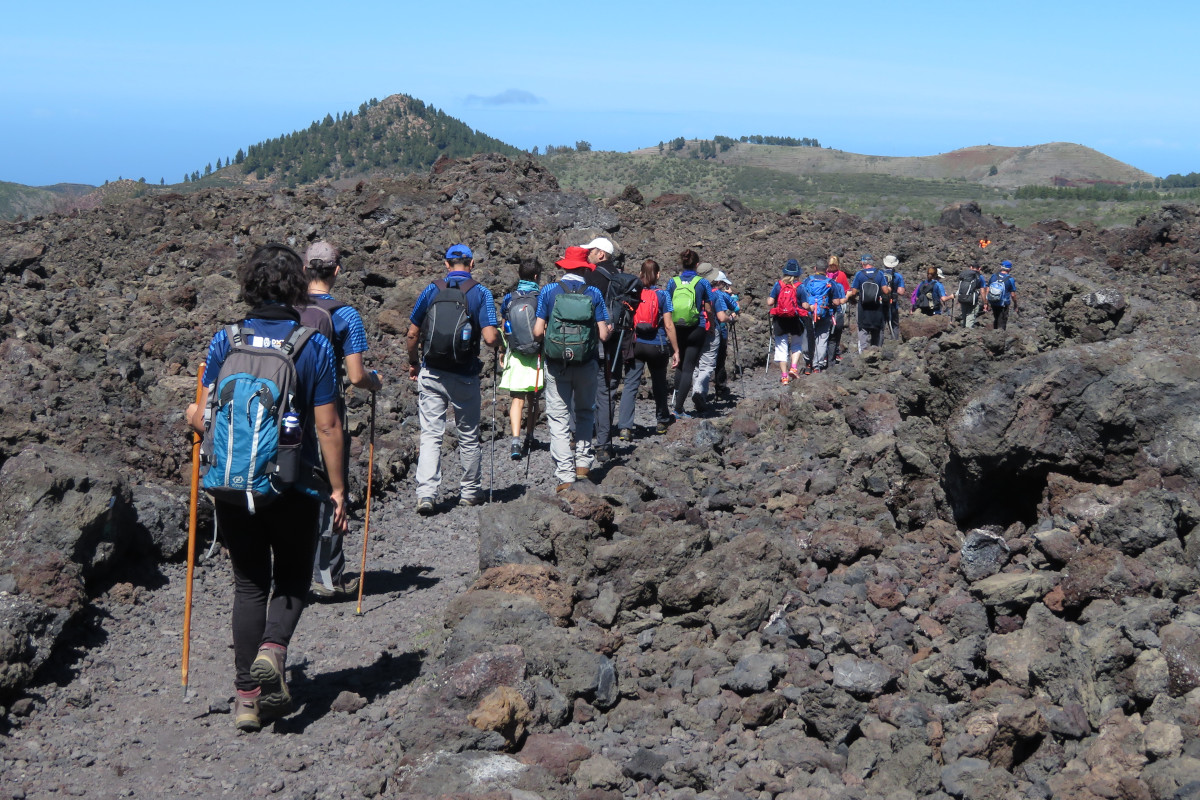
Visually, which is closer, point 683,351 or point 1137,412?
point 1137,412

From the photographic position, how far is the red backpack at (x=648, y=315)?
9.82 m

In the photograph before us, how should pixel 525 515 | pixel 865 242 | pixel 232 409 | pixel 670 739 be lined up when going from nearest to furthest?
1. pixel 232 409
2. pixel 670 739
3. pixel 525 515
4. pixel 865 242

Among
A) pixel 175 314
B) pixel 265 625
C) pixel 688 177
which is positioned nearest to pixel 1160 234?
pixel 175 314

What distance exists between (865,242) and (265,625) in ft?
84.1

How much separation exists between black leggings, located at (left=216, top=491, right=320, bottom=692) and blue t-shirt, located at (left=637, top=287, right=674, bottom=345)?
6.08 meters

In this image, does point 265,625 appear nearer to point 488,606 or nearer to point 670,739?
point 488,606

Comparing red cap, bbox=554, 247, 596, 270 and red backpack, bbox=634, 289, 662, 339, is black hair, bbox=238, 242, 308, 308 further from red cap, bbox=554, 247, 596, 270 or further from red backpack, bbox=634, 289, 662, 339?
red backpack, bbox=634, 289, 662, 339

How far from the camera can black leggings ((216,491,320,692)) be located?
13.4ft

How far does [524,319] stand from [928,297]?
1384cm

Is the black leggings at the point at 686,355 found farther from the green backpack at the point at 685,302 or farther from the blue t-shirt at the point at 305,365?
the blue t-shirt at the point at 305,365

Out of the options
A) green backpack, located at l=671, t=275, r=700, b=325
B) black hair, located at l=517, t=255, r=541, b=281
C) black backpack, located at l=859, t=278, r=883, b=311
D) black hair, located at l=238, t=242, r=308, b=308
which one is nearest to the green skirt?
black hair, located at l=517, t=255, r=541, b=281

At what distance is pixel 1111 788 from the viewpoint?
3.23 metres

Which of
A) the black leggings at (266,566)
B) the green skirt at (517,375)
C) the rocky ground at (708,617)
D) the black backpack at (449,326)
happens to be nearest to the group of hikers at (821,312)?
the rocky ground at (708,617)

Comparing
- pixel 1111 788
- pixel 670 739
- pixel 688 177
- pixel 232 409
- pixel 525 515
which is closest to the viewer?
pixel 1111 788
